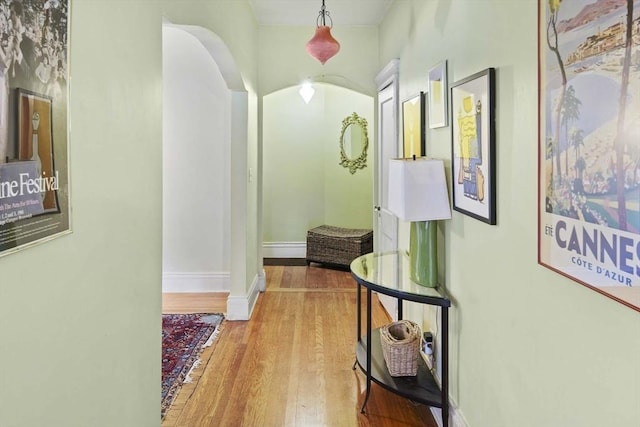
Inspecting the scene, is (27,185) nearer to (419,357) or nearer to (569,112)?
(569,112)

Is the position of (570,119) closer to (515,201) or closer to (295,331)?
(515,201)

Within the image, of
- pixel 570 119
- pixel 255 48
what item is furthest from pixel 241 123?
pixel 570 119

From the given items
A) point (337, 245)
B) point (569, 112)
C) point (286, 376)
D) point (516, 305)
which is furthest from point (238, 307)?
point (569, 112)

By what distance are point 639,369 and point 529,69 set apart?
2.92ft

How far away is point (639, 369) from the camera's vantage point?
0.92 metres

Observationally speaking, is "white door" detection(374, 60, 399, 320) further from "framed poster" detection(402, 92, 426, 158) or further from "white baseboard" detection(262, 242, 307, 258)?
"white baseboard" detection(262, 242, 307, 258)

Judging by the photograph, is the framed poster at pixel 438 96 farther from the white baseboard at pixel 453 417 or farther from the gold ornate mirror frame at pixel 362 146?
the gold ornate mirror frame at pixel 362 146

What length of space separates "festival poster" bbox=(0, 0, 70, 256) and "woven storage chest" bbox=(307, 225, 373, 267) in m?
4.67

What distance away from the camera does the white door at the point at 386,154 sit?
3568mm

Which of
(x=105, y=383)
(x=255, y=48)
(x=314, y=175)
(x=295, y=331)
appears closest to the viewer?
(x=105, y=383)

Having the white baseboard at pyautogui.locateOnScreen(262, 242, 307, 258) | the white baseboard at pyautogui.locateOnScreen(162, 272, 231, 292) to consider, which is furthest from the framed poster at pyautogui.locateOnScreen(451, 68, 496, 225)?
the white baseboard at pyautogui.locateOnScreen(262, 242, 307, 258)

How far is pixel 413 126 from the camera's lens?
9.73 ft

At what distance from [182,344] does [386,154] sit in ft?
7.66

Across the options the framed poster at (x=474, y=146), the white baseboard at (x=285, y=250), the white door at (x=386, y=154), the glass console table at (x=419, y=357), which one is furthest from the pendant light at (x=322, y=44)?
the white baseboard at (x=285, y=250)
